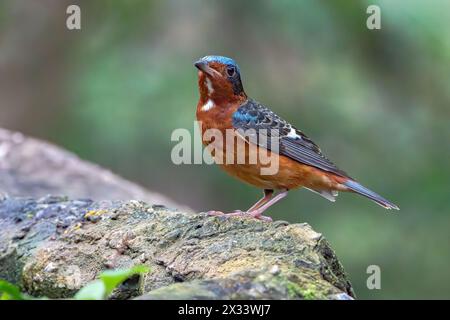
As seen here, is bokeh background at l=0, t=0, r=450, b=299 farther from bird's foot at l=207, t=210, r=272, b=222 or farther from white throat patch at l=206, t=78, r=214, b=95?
bird's foot at l=207, t=210, r=272, b=222

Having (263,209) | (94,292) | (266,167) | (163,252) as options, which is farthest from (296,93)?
(94,292)

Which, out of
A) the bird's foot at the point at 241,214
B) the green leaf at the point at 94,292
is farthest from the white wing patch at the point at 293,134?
the green leaf at the point at 94,292

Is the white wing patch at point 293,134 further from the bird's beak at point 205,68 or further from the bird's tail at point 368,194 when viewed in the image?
the bird's beak at point 205,68

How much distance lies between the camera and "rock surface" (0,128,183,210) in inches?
255

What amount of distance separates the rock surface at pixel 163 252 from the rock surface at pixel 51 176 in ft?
3.77

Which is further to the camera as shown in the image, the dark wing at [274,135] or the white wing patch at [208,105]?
the white wing patch at [208,105]

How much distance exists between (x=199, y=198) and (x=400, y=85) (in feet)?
11.1

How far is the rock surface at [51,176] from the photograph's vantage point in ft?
21.2

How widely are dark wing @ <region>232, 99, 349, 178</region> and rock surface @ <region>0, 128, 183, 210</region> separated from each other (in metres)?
1.57

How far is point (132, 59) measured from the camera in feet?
30.5

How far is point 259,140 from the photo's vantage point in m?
5.34

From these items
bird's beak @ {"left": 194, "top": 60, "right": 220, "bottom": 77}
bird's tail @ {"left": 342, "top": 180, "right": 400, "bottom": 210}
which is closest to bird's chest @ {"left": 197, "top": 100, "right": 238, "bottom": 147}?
bird's beak @ {"left": 194, "top": 60, "right": 220, "bottom": 77}

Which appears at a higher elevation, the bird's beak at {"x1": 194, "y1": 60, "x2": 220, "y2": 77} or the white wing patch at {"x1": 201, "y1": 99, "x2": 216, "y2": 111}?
the bird's beak at {"x1": 194, "y1": 60, "x2": 220, "y2": 77}

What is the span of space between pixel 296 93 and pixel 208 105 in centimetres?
400
